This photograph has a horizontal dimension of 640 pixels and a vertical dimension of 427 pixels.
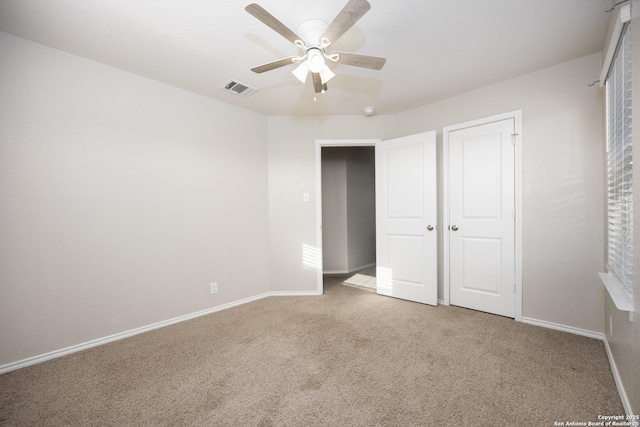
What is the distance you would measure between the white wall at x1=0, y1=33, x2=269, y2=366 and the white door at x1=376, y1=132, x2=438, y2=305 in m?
1.92

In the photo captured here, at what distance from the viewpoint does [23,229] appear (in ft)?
6.64

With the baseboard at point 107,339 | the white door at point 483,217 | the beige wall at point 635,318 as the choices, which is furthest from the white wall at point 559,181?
the baseboard at point 107,339

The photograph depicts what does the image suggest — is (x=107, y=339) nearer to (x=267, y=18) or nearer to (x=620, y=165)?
(x=267, y=18)

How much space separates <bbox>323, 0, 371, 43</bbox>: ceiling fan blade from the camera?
1397 mm

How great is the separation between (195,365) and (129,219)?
58.7 inches

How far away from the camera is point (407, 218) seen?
3428 mm

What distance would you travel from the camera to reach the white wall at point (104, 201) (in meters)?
2.01

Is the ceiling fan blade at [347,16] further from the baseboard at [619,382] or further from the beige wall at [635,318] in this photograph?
the baseboard at [619,382]

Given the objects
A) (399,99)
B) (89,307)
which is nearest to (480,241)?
(399,99)

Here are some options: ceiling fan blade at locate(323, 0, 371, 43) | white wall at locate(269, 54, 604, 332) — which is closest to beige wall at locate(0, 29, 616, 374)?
white wall at locate(269, 54, 604, 332)

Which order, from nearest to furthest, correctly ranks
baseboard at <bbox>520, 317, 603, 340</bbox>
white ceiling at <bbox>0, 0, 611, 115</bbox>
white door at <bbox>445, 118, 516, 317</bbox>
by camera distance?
white ceiling at <bbox>0, 0, 611, 115</bbox>, baseboard at <bbox>520, 317, 603, 340</bbox>, white door at <bbox>445, 118, 516, 317</bbox>

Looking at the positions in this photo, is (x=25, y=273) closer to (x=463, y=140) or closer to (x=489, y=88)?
(x=463, y=140)

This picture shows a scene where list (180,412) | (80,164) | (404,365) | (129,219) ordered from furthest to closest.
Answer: (129,219)
(80,164)
(404,365)
(180,412)

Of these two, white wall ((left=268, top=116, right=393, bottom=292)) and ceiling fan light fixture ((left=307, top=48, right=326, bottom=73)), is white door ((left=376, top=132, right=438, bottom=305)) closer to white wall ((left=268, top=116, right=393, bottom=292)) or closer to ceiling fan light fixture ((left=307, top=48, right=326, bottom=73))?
white wall ((left=268, top=116, right=393, bottom=292))
